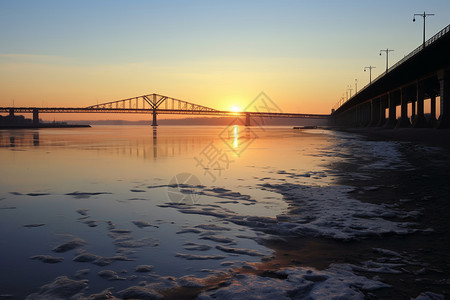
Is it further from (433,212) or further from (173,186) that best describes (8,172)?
(433,212)

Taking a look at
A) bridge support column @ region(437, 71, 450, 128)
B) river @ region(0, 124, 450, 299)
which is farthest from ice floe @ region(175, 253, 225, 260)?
bridge support column @ region(437, 71, 450, 128)

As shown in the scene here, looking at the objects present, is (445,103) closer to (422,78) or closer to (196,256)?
(422,78)

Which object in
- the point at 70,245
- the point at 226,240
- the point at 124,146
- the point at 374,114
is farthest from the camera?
the point at 374,114

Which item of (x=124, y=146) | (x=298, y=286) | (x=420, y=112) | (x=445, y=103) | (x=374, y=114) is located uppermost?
(x=374, y=114)

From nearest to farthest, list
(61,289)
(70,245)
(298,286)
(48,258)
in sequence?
(61,289) → (298,286) → (48,258) → (70,245)

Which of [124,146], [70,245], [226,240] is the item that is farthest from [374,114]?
[70,245]

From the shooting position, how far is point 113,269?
523 centimetres

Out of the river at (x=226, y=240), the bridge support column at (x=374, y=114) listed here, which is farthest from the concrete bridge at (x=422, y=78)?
the river at (x=226, y=240)

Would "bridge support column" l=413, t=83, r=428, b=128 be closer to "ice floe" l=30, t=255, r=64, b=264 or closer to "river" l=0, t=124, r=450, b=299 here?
"river" l=0, t=124, r=450, b=299

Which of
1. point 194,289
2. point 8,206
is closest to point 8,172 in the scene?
point 8,206

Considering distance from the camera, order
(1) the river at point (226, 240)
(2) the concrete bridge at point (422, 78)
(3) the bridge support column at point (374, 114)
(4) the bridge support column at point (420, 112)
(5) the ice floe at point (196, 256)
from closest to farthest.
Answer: (1) the river at point (226, 240) < (5) the ice floe at point (196, 256) < (2) the concrete bridge at point (422, 78) < (4) the bridge support column at point (420, 112) < (3) the bridge support column at point (374, 114)

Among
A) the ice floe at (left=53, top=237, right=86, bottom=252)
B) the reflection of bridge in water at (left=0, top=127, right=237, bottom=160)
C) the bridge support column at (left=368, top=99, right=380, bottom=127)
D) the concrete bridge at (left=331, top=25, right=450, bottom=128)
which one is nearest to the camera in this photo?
the ice floe at (left=53, top=237, right=86, bottom=252)

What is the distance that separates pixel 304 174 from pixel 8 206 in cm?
1098

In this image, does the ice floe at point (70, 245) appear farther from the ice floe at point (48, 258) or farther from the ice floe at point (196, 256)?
the ice floe at point (196, 256)
